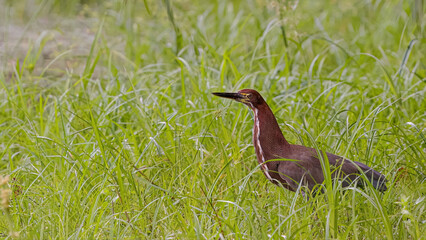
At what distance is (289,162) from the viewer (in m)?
2.76

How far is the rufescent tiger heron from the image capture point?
8.89 feet

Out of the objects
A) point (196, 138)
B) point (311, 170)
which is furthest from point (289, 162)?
point (196, 138)

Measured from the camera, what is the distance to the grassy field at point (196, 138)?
8.11ft

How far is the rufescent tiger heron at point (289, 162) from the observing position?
8.89 ft

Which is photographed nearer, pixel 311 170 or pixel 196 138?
pixel 311 170

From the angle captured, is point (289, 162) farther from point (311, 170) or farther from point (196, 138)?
point (196, 138)

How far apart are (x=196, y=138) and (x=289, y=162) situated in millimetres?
613

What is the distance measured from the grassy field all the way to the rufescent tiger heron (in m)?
0.08

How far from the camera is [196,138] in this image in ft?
10.4

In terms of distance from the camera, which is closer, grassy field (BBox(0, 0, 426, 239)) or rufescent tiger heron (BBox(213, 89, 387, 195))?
grassy field (BBox(0, 0, 426, 239))

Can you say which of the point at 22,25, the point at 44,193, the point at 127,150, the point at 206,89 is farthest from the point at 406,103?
the point at 22,25

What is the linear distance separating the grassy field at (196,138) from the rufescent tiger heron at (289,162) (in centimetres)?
8

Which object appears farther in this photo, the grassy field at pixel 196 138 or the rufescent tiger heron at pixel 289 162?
the rufescent tiger heron at pixel 289 162

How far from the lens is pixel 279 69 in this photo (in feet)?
14.1
